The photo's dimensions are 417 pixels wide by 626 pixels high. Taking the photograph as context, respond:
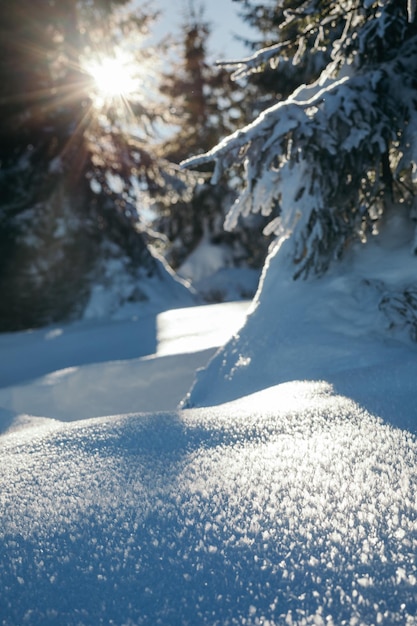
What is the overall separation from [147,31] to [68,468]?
424 inches

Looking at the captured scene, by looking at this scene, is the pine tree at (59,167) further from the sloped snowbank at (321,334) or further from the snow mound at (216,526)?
the snow mound at (216,526)

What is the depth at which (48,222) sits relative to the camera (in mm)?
7832

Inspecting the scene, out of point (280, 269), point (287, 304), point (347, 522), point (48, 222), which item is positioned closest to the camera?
point (347, 522)

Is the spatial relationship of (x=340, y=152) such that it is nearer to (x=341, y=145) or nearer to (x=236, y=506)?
(x=341, y=145)

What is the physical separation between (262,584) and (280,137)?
240cm

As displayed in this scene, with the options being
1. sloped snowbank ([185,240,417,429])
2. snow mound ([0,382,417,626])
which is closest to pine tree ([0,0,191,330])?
sloped snowbank ([185,240,417,429])

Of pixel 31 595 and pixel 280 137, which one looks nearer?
pixel 31 595

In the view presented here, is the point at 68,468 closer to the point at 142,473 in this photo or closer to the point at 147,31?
the point at 142,473

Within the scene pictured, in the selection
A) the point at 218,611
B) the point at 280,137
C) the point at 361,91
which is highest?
the point at 361,91

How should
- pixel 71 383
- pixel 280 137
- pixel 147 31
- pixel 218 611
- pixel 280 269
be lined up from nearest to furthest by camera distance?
pixel 218 611 → pixel 280 137 → pixel 280 269 → pixel 71 383 → pixel 147 31

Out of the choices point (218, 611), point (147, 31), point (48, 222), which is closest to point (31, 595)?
point (218, 611)

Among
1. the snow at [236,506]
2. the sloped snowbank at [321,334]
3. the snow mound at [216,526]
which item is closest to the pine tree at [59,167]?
the sloped snowbank at [321,334]

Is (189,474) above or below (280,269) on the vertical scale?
below

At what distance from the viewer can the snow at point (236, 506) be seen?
923 mm
